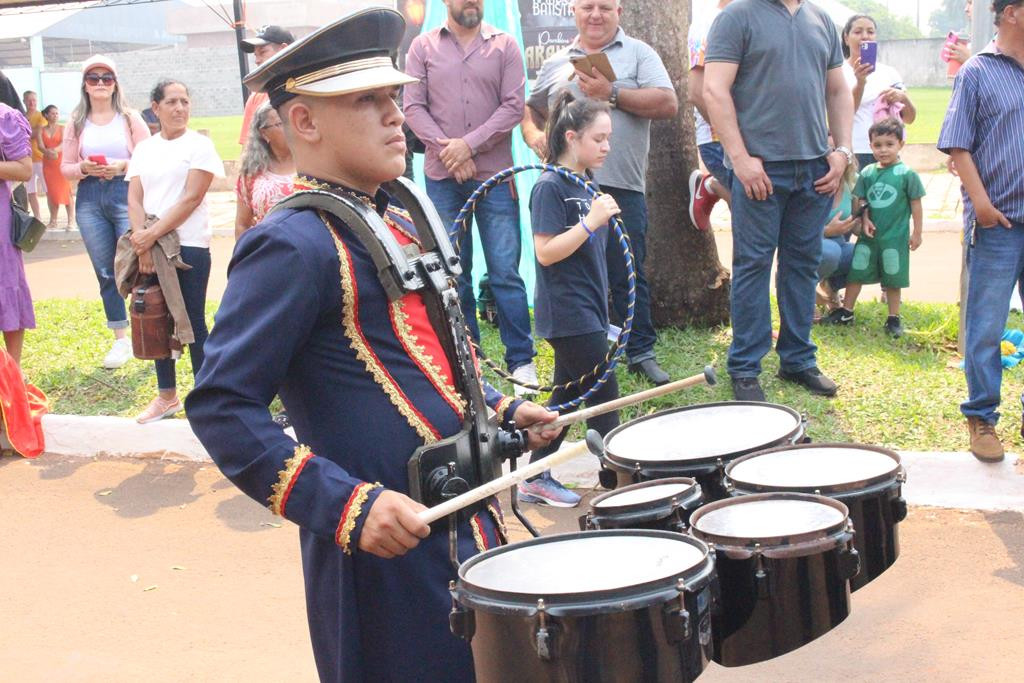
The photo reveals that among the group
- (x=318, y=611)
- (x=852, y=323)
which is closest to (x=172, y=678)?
(x=318, y=611)

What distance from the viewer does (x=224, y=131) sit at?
3644 centimetres

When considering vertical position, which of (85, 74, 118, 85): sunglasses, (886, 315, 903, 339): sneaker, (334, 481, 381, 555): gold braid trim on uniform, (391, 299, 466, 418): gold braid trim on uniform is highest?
(85, 74, 118, 85): sunglasses

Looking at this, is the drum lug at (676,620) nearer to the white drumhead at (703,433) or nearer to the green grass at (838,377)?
the white drumhead at (703,433)

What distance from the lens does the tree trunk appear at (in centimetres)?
792

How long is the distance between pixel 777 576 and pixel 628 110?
4.62m

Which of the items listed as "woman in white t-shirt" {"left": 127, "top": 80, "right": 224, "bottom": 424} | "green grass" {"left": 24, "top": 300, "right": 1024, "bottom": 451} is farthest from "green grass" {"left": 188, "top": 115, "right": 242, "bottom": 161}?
"woman in white t-shirt" {"left": 127, "top": 80, "right": 224, "bottom": 424}

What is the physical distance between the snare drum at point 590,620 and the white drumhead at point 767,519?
241mm

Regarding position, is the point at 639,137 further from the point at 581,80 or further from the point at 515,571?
the point at 515,571

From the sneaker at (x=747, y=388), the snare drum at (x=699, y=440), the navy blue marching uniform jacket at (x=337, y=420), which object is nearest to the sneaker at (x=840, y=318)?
the sneaker at (x=747, y=388)

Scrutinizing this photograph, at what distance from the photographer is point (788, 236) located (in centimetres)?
667

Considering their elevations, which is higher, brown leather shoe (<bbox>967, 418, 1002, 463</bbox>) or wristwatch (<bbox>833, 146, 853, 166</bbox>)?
wristwatch (<bbox>833, 146, 853, 166</bbox>)

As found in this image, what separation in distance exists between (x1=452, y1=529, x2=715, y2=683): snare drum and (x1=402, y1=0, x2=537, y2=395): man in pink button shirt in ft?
15.6

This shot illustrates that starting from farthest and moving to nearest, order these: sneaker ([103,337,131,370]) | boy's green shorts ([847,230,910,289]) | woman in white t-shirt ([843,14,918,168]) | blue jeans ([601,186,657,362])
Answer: woman in white t-shirt ([843,14,918,168]), sneaker ([103,337,131,370]), boy's green shorts ([847,230,910,289]), blue jeans ([601,186,657,362])

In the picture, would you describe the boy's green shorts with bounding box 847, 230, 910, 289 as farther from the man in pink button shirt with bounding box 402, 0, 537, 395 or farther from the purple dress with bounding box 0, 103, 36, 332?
the purple dress with bounding box 0, 103, 36, 332
